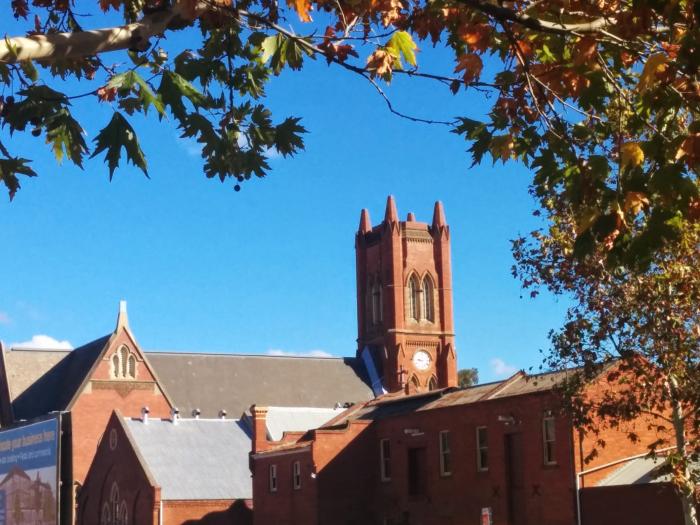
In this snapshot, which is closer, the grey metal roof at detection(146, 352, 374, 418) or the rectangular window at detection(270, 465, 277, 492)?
the rectangular window at detection(270, 465, 277, 492)

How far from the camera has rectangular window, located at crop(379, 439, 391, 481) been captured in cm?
4944

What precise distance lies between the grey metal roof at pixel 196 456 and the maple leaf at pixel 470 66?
2050 inches

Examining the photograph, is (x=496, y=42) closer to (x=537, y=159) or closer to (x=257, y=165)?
(x=537, y=159)

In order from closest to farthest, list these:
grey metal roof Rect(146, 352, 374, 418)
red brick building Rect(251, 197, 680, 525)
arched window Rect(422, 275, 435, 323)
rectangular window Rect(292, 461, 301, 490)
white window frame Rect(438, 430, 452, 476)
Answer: red brick building Rect(251, 197, 680, 525) < white window frame Rect(438, 430, 452, 476) < rectangular window Rect(292, 461, 301, 490) < grey metal roof Rect(146, 352, 374, 418) < arched window Rect(422, 275, 435, 323)

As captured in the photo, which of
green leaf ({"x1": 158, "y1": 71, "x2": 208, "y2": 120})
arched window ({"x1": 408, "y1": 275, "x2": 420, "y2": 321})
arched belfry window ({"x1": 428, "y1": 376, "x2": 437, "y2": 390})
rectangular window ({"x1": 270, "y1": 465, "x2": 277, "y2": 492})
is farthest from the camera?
arched window ({"x1": 408, "y1": 275, "x2": 420, "y2": 321})

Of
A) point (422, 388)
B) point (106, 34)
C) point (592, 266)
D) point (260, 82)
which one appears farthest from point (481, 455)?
point (422, 388)

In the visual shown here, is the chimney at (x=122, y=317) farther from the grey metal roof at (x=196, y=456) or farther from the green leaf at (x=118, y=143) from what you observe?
the green leaf at (x=118, y=143)

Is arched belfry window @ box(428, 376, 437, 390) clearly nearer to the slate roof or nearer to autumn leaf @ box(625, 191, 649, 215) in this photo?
the slate roof

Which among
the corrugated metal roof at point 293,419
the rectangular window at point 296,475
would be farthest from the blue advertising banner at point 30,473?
the corrugated metal roof at point 293,419

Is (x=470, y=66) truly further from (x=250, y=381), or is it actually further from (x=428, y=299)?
(x=428, y=299)

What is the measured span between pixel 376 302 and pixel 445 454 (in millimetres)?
48942

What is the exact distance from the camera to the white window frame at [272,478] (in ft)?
175

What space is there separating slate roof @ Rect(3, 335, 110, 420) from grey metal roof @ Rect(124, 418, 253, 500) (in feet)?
41.2

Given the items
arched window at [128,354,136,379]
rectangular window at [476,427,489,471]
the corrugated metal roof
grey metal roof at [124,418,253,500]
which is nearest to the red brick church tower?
the corrugated metal roof
